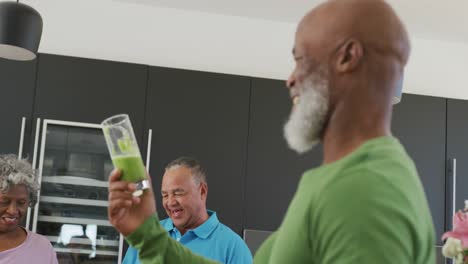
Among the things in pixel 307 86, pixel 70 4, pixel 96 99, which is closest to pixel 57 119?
pixel 96 99

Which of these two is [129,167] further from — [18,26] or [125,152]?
[18,26]

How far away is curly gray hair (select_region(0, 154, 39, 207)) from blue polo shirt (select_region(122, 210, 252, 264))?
0.62 meters

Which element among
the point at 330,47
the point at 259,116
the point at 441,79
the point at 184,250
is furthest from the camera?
the point at 441,79

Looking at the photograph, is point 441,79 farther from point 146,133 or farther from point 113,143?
point 113,143

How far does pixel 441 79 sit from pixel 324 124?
3807 millimetres

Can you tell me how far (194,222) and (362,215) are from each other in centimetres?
172

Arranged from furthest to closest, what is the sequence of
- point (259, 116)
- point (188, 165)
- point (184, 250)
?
point (259, 116) < point (188, 165) < point (184, 250)

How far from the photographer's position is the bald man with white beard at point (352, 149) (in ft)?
2.52

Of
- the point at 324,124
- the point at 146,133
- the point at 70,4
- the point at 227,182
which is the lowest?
the point at 227,182

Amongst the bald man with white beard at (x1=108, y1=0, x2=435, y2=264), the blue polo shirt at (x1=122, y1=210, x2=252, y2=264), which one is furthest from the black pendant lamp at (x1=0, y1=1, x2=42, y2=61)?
the bald man with white beard at (x1=108, y1=0, x2=435, y2=264)

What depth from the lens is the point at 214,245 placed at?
233 cm

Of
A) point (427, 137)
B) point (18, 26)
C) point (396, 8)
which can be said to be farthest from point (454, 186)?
point (18, 26)

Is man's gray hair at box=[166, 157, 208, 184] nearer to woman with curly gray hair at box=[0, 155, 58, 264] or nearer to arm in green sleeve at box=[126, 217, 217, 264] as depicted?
woman with curly gray hair at box=[0, 155, 58, 264]

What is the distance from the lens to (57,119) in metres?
3.51
